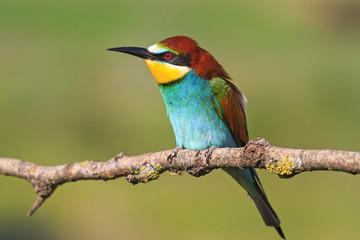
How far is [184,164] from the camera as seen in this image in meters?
1.90

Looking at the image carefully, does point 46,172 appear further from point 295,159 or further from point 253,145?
point 295,159

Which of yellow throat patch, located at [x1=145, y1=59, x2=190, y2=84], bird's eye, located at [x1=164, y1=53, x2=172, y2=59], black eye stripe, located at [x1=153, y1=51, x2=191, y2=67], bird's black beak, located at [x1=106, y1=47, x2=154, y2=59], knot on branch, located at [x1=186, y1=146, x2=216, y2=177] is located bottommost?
knot on branch, located at [x1=186, y1=146, x2=216, y2=177]

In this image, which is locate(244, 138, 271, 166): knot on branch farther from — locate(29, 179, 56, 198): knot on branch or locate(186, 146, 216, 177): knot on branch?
locate(29, 179, 56, 198): knot on branch

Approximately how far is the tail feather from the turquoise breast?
0.13 m

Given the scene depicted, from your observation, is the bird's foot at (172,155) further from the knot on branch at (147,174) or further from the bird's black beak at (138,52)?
the bird's black beak at (138,52)

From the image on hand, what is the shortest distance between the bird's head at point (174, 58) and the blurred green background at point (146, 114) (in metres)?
2.36

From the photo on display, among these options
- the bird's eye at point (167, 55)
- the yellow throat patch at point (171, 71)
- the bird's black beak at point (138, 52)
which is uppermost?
the bird's black beak at point (138, 52)

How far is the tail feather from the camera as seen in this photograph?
2184 mm

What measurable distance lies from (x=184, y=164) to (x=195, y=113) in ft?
1.23

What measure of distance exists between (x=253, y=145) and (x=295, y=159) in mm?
141

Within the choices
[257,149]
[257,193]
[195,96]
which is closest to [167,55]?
[195,96]

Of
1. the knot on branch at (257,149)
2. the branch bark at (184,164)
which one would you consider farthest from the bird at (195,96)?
the knot on branch at (257,149)

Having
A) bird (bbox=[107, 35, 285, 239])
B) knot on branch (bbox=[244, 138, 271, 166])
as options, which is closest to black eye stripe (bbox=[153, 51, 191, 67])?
bird (bbox=[107, 35, 285, 239])

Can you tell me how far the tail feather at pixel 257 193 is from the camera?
2.18m
